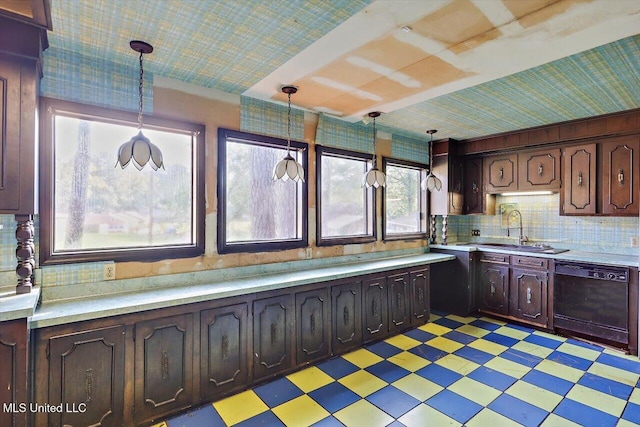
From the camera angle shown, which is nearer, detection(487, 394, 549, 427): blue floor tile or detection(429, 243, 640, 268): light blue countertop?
detection(487, 394, 549, 427): blue floor tile

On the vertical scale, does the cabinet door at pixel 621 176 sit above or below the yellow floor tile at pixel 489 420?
above

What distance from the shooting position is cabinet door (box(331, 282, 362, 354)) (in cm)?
337

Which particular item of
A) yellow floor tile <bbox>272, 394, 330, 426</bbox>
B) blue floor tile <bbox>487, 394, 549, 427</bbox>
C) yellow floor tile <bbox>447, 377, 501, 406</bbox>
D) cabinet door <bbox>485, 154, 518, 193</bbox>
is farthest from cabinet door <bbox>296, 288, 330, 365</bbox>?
cabinet door <bbox>485, 154, 518, 193</bbox>

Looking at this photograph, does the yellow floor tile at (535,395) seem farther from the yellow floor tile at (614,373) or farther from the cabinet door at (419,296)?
the cabinet door at (419,296)

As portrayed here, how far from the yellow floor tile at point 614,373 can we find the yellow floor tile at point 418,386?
1.57 m

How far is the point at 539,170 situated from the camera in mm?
4465

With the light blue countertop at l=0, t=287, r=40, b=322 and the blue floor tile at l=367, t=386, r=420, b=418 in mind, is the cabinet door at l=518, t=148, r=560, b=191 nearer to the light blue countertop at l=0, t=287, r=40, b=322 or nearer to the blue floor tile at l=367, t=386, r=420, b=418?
the blue floor tile at l=367, t=386, r=420, b=418

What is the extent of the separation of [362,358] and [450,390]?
89 centimetres

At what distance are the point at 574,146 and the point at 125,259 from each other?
5.02 meters

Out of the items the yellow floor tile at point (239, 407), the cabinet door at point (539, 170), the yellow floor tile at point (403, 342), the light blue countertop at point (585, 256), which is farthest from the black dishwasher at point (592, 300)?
the yellow floor tile at point (239, 407)

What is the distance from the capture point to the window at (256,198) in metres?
3.14

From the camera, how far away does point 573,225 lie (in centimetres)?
452

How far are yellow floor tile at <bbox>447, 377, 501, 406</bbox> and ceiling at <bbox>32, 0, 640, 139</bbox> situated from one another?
2518 millimetres

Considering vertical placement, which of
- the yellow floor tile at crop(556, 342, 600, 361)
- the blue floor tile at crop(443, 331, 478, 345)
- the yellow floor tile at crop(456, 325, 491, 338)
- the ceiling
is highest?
the ceiling
